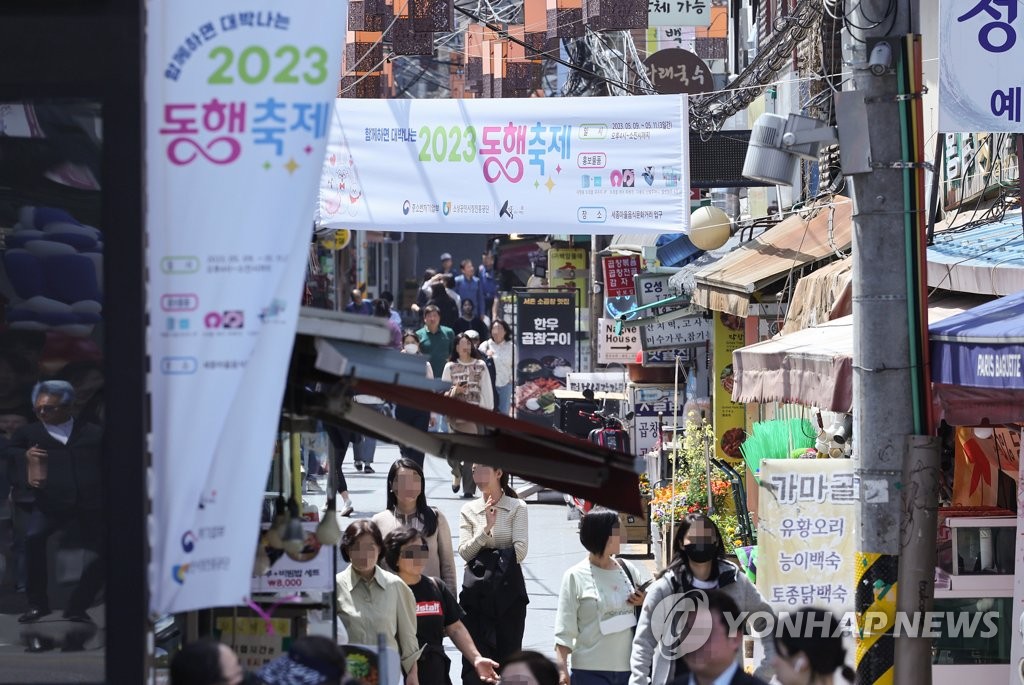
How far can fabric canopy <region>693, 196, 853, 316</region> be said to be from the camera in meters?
13.1

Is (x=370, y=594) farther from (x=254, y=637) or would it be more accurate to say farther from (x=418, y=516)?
(x=254, y=637)

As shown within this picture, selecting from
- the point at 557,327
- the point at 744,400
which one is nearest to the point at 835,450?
the point at 744,400

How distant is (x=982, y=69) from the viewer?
25.7 feet

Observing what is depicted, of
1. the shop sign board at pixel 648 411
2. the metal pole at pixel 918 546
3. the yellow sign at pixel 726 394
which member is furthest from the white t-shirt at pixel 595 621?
the shop sign board at pixel 648 411

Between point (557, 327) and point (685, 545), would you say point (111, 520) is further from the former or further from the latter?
point (557, 327)

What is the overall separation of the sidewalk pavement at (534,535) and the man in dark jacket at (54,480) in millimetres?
3037

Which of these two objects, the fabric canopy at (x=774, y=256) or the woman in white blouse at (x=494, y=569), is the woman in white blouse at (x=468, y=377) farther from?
the woman in white blouse at (x=494, y=569)

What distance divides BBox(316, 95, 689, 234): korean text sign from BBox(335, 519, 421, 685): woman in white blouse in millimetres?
3702

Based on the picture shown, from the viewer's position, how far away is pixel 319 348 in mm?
3846

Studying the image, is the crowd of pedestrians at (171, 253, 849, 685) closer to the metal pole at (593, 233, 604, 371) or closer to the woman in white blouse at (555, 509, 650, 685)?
the woman in white blouse at (555, 509, 650, 685)

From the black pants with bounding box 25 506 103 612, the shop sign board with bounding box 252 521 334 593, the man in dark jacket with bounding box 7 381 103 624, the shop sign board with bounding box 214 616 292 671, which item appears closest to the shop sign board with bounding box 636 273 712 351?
the man in dark jacket with bounding box 7 381 103 624

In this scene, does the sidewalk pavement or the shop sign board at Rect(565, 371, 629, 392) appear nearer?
the sidewalk pavement

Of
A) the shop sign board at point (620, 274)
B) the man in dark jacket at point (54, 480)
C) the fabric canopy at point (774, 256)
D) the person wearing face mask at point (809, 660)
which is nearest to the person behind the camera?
the person wearing face mask at point (809, 660)

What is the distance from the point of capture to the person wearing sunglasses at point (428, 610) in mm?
7242
